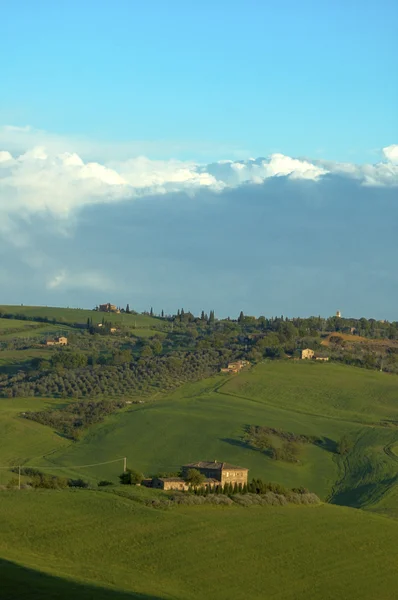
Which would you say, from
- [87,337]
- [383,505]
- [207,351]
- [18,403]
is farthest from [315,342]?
[383,505]

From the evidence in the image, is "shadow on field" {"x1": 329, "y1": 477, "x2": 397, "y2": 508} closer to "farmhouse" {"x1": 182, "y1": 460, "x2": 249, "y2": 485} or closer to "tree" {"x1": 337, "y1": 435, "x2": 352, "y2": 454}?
→ "farmhouse" {"x1": 182, "y1": 460, "x2": 249, "y2": 485}

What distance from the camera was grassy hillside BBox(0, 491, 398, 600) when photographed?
53.5 metres

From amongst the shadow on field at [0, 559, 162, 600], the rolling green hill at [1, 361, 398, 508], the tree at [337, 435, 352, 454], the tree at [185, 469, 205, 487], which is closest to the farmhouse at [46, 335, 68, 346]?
the rolling green hill at [1, 361, 398, 508]

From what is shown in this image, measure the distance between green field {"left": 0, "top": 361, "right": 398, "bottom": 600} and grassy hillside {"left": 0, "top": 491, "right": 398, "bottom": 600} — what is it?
0.10m

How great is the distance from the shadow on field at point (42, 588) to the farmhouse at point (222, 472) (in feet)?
135

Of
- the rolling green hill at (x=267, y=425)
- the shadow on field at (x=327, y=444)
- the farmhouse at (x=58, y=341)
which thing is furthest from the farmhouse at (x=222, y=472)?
the farmhouse at (x=58, y=341)

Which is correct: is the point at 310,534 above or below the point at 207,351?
below

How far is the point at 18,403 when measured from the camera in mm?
131375

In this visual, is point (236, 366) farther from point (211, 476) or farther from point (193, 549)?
point (193, 549)

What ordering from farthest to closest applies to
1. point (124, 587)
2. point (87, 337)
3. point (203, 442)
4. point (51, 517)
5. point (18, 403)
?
point (87, 337) → point (18, 403) → point (203, 442) → point (51, 517) → point (124, 587)

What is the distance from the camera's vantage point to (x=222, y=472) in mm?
91438

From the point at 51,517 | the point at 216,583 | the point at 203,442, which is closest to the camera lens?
the point at 216,583

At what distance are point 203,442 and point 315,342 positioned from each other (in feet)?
221

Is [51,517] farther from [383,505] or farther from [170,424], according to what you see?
[170,424]
